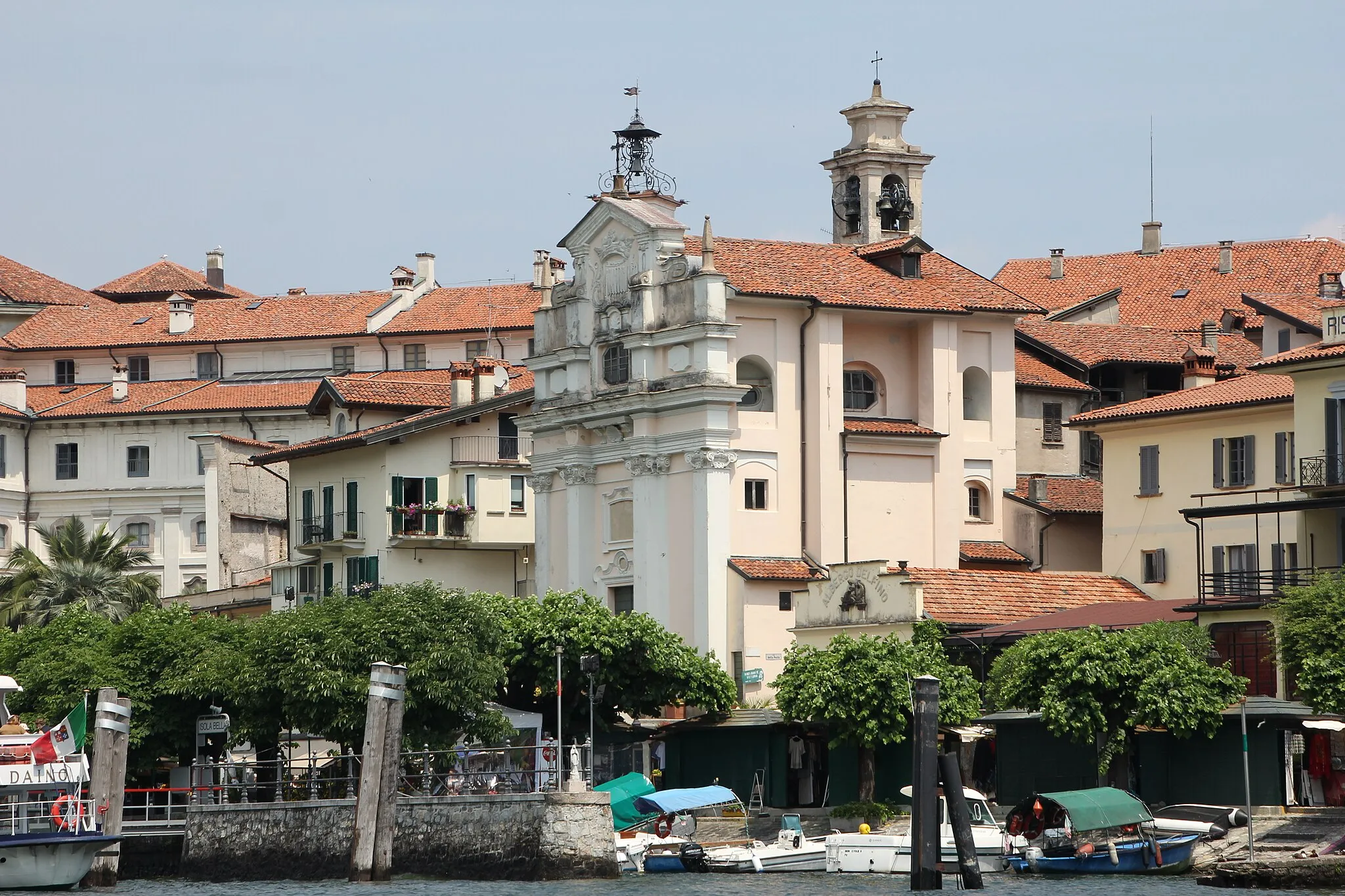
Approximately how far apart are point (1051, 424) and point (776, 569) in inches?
541

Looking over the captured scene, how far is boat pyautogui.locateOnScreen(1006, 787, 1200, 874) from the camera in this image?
187 feet

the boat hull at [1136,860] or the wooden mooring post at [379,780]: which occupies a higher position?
the wooden mooring post at [379,780]

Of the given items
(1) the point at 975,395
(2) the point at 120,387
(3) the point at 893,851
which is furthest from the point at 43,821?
(2) the point at 120,387

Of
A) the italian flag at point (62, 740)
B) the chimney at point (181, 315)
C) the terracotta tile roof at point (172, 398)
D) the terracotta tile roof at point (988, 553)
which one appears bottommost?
the italian flag at point (62, 740)

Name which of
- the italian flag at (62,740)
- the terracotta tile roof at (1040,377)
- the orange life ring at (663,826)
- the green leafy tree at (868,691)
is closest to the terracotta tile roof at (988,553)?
the terracotta tile roof at (1040,377)

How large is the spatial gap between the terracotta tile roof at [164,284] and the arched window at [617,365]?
5618cm

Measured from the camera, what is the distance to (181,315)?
126500mm

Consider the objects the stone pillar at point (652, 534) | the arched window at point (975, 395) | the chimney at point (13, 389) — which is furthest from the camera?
the chimney at point (13, 389)

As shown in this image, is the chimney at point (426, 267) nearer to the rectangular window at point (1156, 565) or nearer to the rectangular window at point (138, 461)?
the rectangular window at point (138, 461)

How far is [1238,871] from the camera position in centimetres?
5403

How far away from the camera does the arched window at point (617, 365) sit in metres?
82.6

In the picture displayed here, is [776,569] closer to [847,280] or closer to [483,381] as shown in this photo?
[847,280]

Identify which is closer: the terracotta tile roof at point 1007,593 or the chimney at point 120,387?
the terracotta tile roof at point 1007,593

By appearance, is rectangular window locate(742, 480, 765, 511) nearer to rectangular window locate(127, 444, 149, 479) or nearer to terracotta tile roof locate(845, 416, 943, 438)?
terracotta tile roof locate(845, 416, 943, 438)
